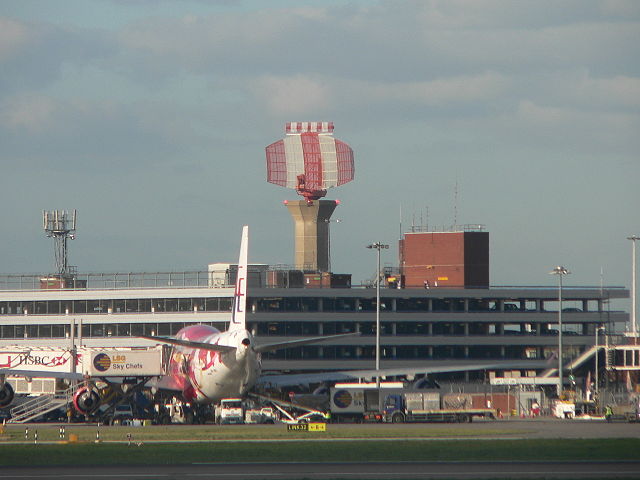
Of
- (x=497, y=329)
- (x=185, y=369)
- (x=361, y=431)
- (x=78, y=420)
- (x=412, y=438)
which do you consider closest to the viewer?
(x=412, y=438)

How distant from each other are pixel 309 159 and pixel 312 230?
1156cm

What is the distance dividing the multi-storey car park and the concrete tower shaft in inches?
685

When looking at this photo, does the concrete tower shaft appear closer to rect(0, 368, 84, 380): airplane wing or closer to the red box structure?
the red box structure

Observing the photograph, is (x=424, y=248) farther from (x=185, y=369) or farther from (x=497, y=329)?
(x=185, y=369)

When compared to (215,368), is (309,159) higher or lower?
higher

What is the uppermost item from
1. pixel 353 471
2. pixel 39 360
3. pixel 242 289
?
pixel 242 289

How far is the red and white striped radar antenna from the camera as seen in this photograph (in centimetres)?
17062

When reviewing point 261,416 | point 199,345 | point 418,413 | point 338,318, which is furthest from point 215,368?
point 338,318

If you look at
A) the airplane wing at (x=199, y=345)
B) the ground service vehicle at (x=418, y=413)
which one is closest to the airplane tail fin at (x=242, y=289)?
the airplane wing at (x=199, y=345)

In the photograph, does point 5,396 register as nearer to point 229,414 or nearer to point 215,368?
point 215,368

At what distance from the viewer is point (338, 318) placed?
155 m

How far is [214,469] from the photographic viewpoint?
46125mm

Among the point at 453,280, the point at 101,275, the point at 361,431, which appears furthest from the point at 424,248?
the point at 361,431

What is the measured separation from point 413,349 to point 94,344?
4093 cm
